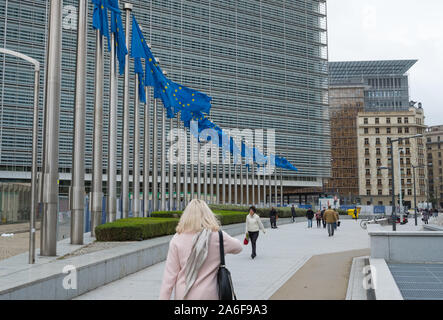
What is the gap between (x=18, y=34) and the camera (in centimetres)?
6638

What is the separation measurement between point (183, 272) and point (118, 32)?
16.2 metres

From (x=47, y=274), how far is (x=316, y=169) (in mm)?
90588

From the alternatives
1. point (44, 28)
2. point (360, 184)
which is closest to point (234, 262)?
point (44, 28)

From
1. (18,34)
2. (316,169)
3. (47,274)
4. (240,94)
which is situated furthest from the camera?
(316,169)

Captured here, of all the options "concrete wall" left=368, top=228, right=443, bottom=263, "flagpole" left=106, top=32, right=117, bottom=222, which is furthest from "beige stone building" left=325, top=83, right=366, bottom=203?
"concrete wall" left=368, top=228, right=443, bottom=263

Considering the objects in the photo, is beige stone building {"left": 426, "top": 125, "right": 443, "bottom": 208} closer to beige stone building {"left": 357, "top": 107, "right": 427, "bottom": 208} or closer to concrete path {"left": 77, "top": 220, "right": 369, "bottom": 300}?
beige stone building {"left": 357, "top": 107, "right": 427, "bottom": 208}

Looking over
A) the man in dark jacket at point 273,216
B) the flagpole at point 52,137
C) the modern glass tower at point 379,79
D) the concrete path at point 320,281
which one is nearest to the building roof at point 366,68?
the modern glass tower at point 379,79

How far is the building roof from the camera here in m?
128

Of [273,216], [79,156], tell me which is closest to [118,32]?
[79,156]

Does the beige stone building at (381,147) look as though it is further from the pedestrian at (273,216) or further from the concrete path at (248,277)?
the concrete path at (248,277)

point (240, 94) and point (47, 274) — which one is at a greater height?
point (240, 94)

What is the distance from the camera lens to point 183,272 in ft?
13.6
